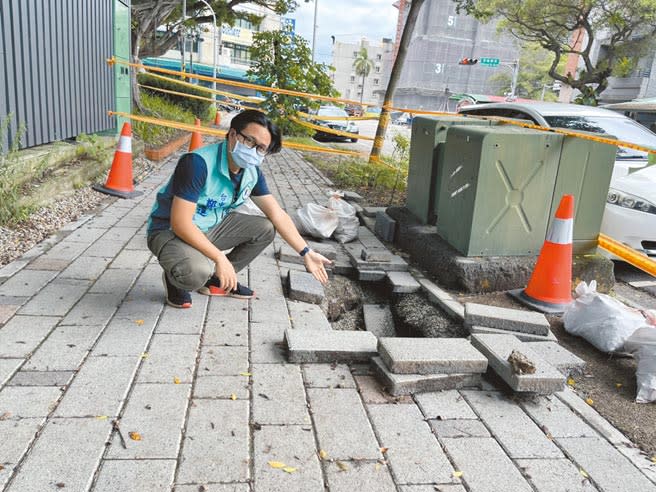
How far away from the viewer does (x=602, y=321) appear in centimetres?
338

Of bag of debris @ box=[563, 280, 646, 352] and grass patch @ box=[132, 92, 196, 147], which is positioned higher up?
grass patch @ box=[132, 92, 196, 147]

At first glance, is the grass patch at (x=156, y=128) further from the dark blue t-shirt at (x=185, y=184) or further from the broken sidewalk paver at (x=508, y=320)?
the broken sidewalk paver at (x=508, y=320)

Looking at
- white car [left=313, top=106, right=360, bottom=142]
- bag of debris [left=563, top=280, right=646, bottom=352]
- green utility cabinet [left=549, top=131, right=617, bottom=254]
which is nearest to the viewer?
bag of debris [left=563, top=280, right=646, bottom=352]

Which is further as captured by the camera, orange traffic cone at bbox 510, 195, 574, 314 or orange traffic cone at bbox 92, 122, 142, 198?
orange traffic cone at bbox 92, 122, 142, 198

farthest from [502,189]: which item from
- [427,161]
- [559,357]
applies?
[559,357]

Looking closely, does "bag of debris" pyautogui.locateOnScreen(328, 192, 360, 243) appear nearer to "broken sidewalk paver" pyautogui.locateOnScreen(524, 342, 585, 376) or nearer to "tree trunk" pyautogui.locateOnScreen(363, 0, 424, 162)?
"broken sidewalk paver" pyautogui.locateOnScreen(524, 342, 585, 376)

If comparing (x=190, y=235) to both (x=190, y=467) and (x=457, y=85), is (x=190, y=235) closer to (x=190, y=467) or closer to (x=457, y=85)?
(x=190, y=467)

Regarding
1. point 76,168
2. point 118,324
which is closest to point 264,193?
point 118,324

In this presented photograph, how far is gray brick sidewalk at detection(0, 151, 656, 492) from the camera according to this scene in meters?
2.01

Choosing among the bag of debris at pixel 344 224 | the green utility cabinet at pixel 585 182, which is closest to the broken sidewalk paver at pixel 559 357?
the green utility cabinet at pixel 585 182

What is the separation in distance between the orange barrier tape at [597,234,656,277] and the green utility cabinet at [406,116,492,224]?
60.6 inches

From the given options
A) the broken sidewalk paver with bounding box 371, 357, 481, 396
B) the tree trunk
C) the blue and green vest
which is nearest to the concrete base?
the broken sidewalk paver with bounding box 371, 357, 481, 396

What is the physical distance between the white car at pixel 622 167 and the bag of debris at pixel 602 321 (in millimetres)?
2133

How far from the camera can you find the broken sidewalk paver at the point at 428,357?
268 cm
